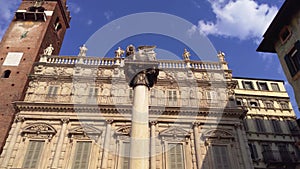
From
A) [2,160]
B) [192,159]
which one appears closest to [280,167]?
[192,159]

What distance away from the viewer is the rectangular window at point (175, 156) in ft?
62.2

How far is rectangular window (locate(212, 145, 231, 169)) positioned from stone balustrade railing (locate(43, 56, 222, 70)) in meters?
7.94

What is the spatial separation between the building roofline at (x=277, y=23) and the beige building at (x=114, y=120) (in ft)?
17.2

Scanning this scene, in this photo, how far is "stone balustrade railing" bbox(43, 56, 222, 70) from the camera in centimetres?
2489

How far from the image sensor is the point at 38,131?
19.9m

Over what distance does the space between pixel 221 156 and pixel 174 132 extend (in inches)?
148

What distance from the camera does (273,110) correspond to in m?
28.1

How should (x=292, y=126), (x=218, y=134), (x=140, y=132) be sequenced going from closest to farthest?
1. (x=140, y=132)
2. (x=218, y=134)
3. (x=292, y=126)

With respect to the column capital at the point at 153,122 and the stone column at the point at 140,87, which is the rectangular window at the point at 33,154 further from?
the stone column at the point at 140,87

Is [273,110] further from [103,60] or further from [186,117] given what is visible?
[103,60]

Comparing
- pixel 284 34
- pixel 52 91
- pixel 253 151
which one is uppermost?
pixel 284 34

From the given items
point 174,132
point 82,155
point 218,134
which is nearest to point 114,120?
point 82,155

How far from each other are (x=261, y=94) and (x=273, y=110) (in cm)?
213

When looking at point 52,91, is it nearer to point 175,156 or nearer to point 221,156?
point 175,156
